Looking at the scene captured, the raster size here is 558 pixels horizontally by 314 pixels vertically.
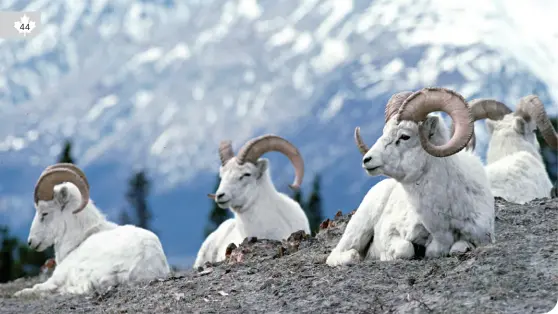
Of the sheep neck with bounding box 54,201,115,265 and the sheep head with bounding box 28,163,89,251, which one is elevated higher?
the sheep head with bounding box 28,163,89,251

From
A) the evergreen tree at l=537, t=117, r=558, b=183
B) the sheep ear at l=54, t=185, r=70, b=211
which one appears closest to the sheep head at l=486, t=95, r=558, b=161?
the sheep ear at l=54, t=185, r=70, b=211

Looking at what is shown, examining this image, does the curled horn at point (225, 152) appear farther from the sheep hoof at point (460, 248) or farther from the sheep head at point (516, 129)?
the sheep hoof at point (460, 248)

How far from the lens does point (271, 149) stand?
15.7 meters

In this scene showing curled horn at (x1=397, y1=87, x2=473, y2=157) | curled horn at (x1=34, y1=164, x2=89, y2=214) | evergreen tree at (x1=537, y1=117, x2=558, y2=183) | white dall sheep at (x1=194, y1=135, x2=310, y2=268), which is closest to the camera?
curled horn at (x1=397, y1=87, x2=473, y2=157)

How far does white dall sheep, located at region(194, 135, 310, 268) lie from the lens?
15.1 meters

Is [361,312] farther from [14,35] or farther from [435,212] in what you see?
[14,35]

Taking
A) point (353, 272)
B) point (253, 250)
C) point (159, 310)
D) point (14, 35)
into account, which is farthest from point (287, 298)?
point (14, 35)

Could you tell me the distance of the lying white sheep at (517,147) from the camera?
14719mm

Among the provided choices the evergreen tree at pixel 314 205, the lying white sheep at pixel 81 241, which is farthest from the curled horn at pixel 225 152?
the evergreen tree at pixel 314 205

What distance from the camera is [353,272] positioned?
950 cm

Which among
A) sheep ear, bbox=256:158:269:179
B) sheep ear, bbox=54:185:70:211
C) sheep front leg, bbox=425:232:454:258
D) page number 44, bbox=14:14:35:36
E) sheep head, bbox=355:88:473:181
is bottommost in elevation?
sheep front leg, bbox=425:232:454:258

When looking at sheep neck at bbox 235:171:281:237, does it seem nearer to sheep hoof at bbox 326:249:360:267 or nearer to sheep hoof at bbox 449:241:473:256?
sheep hoof at bbox 326:249:360:267

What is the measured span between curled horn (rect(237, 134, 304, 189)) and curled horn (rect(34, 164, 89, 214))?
2.46 m

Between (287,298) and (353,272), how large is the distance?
2.49ft
